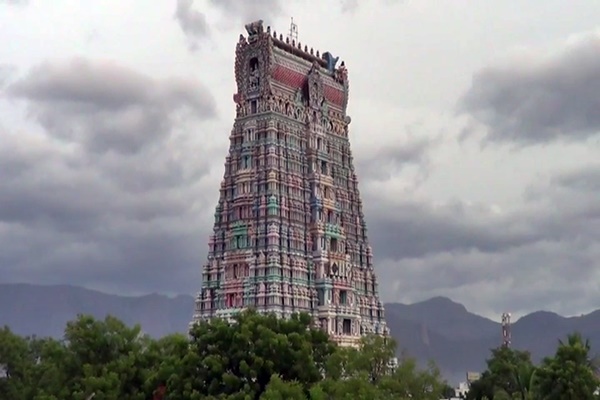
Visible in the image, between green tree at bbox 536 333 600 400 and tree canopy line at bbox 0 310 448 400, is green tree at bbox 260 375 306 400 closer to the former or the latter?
tree canopy line at bbox 0 310 448 400

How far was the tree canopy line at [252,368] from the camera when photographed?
45.1 metres

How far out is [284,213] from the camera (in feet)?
A: 276

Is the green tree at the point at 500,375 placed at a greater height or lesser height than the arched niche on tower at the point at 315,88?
lesser

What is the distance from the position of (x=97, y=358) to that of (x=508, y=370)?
35.1 meters

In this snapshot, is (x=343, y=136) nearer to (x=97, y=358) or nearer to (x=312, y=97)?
(x=312, y=97)

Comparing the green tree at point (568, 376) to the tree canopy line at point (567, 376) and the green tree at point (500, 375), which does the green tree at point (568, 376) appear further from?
the green tree at point (500, 375)

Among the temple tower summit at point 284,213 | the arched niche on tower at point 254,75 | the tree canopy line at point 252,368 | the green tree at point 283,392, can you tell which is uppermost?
the arched niche on tower at point 254,75

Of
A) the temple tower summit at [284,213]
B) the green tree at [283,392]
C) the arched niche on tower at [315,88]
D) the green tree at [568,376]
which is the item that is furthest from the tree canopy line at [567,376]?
the arched niche on tower at [315,88]

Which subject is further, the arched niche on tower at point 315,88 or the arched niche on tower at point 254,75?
the arched niche on tower at point 315,88

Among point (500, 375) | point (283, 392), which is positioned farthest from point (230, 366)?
point (500, 375)

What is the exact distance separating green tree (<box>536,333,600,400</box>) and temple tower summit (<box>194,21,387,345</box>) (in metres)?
35.6

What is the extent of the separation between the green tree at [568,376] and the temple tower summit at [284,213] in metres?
35.6

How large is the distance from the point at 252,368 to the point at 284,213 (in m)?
39.3

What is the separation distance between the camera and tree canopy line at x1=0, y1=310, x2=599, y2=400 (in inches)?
1774
